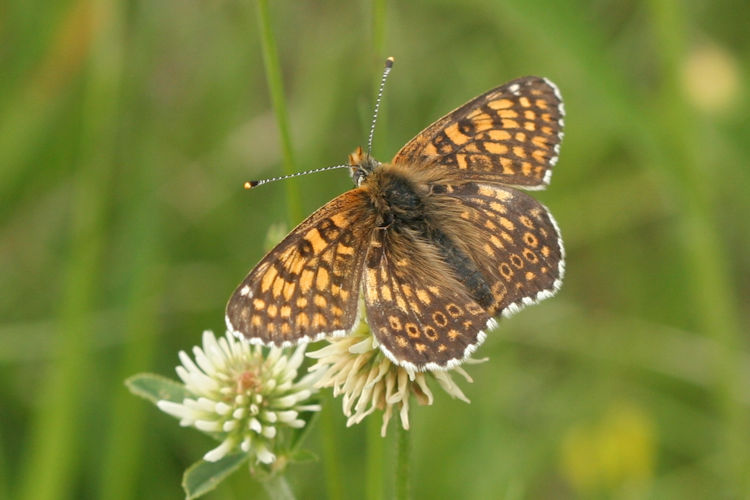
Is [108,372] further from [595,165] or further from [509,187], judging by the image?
[595,165]

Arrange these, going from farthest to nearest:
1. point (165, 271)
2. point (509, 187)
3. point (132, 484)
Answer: point (165, 271) → point (132, 484) → point (509, 187)

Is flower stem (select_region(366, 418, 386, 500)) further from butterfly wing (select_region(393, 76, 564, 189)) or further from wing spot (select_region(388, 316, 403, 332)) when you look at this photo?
butterfly wing (select_region(393, 76, 564, 189))

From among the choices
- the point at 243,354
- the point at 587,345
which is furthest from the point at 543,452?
the point at 243,354

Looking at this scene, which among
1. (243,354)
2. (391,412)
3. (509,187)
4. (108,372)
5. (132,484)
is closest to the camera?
(391,412)

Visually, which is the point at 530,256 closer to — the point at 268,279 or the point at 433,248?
the point at 433,248

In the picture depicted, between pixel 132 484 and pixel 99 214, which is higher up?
pixel 99 214

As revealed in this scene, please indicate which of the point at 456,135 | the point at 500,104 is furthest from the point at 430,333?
the point at 500,104

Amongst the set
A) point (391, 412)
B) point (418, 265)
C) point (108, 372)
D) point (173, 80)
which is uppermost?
point (173, 80)
